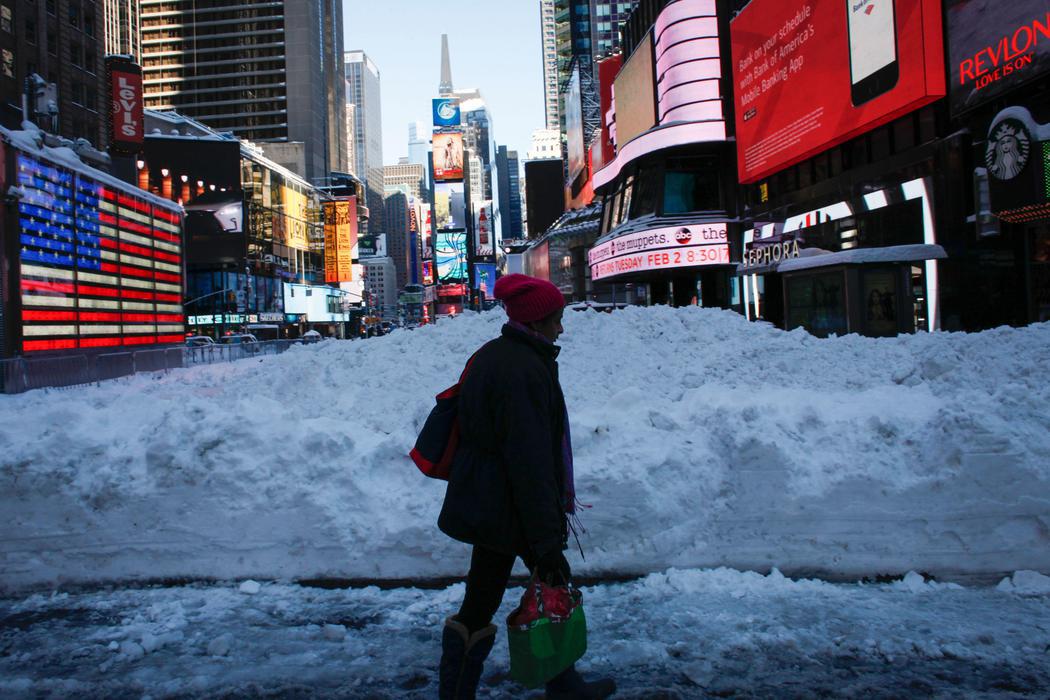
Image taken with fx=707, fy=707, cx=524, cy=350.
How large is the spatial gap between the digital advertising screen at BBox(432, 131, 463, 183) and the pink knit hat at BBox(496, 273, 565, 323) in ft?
565

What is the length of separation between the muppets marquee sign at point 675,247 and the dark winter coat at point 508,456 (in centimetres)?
3114

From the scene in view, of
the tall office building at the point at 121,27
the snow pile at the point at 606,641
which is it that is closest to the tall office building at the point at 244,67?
the tall office building at the point at 121,27

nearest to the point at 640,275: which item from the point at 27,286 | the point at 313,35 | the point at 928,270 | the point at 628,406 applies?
the point at 928,270

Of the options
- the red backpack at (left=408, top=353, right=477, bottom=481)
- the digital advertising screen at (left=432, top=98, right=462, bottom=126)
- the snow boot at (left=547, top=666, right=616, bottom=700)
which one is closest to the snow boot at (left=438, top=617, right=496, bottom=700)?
the snow boot at (left=547, top=666, right=616, bottom=700)

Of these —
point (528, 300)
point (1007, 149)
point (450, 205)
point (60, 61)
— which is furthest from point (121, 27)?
point (528, 300)

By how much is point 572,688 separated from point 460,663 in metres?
0.55

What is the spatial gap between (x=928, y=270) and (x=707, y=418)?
16.2 meters

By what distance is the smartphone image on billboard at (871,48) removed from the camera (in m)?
20.2

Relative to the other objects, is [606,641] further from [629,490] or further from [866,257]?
[866,257]

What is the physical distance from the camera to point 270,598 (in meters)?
4.83

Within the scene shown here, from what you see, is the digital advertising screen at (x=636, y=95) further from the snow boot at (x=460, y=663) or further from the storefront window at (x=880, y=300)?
the snow boot at (x=460, y=663)

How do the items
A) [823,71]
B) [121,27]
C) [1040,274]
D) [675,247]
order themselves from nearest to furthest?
[1040,274], [823,71], [675,247], [121,27]

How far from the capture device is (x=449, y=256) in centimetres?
16238

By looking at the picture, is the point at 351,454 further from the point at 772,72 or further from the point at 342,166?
the point at 342,166
